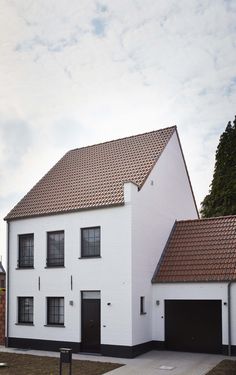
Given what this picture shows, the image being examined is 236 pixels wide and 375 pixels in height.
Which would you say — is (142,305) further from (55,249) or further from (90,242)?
(55,249)

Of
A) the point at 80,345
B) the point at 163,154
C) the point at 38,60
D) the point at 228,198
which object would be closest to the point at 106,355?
the point at 80,345

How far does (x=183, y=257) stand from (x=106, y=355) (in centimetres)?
555

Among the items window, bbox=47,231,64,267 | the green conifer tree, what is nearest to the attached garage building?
window, bbox=47,231,64,267

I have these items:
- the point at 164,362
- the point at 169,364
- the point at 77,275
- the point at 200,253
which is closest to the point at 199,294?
the point at 200,253

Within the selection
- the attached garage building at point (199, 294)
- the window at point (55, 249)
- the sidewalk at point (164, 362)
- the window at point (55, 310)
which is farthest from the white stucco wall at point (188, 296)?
the window at point (55, 249)

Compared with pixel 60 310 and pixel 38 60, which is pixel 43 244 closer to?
pixel 60 310

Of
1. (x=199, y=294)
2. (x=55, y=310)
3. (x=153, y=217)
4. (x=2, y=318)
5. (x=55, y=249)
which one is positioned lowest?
(x=2, y=318)

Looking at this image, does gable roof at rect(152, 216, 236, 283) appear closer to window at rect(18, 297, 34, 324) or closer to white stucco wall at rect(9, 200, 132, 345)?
white stucco wall at rect(9, 200, 132, 345)

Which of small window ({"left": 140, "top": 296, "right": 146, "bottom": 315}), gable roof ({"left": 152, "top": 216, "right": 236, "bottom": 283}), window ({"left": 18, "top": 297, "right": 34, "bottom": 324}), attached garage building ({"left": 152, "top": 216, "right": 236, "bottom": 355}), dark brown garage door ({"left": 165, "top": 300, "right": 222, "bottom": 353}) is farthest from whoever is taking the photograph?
window ({"left": 18, "top": 297, "right": 34, "bottom": 324})

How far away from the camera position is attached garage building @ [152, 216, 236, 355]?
18750 mm

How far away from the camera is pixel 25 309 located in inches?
883

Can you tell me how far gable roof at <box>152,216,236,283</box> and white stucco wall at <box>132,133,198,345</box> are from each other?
20.9 inches

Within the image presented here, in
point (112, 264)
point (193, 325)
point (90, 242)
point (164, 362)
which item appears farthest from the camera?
point (90, 242)

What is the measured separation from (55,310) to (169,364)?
21.2 feet
